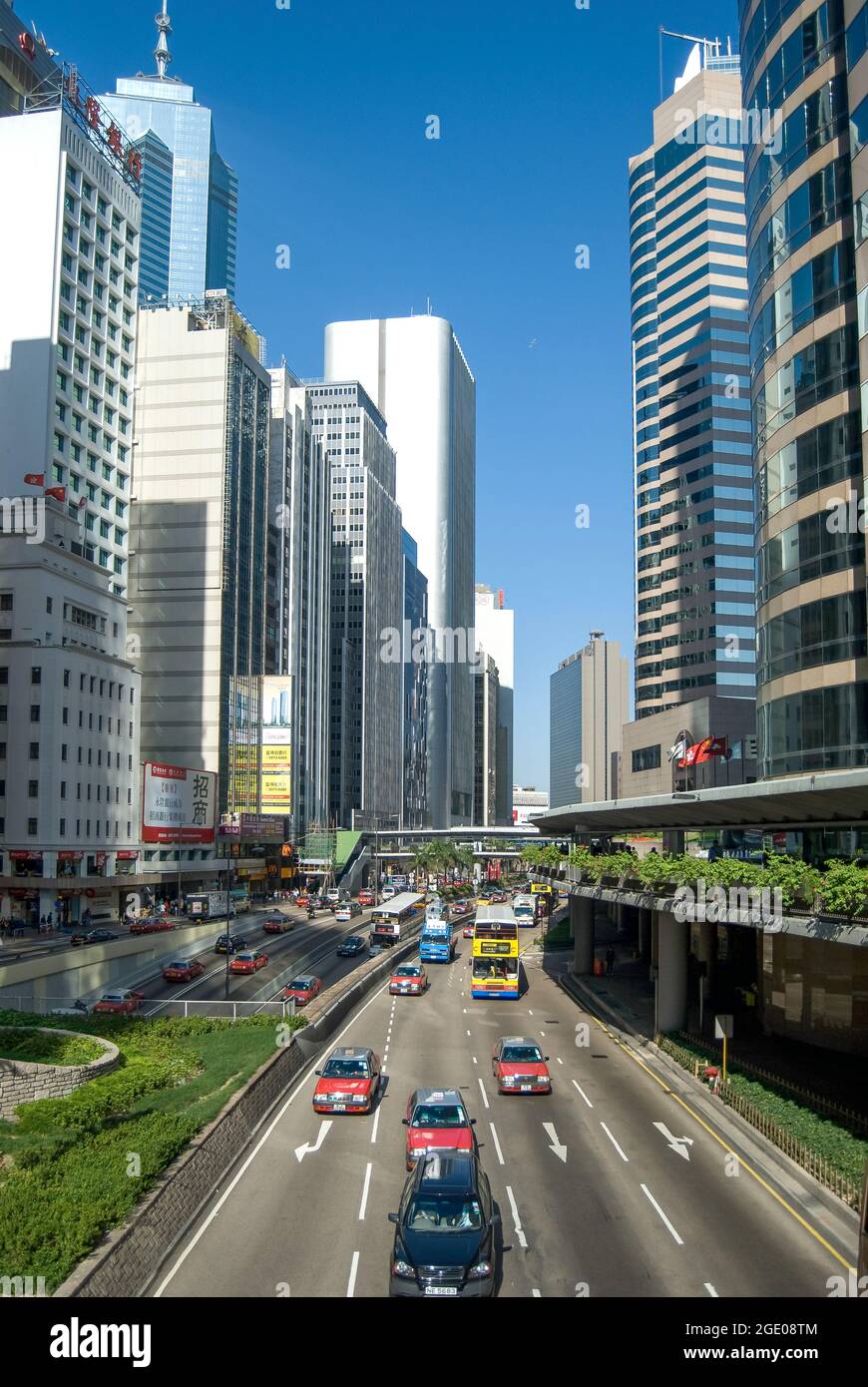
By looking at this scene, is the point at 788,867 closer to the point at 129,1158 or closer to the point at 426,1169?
the point at 426,1169

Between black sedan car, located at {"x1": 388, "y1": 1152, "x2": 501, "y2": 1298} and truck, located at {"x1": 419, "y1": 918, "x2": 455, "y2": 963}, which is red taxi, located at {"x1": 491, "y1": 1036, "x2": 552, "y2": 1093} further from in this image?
truck, located at {"x1": 419, "y1": 918, "x2": 455, "y2": 963}

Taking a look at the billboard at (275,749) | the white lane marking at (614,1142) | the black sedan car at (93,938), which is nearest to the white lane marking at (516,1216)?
the white lane marking at (614,1142)

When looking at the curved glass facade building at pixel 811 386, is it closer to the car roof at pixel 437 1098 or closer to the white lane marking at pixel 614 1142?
the white lane marking at pixel 614 1142

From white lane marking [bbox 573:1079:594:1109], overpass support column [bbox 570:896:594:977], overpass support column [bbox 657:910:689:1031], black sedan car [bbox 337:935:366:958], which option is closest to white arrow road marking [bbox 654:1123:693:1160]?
white lane marking [bbox 573:1079:594:1109]

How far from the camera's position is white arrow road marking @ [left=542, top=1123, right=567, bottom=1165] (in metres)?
24.2

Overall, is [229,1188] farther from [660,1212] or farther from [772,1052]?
[772,1052]

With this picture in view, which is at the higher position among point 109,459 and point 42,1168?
point 109,459

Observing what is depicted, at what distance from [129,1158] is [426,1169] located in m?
5.95

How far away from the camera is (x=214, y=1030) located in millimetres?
38781

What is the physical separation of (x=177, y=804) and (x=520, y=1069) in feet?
239

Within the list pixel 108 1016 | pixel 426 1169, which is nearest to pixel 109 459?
pixel 108 1016

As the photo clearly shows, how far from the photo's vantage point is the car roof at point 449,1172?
17953 millimetres

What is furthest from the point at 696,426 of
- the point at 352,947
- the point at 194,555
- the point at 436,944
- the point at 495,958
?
the point at 495,958

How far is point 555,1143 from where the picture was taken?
25375mm
